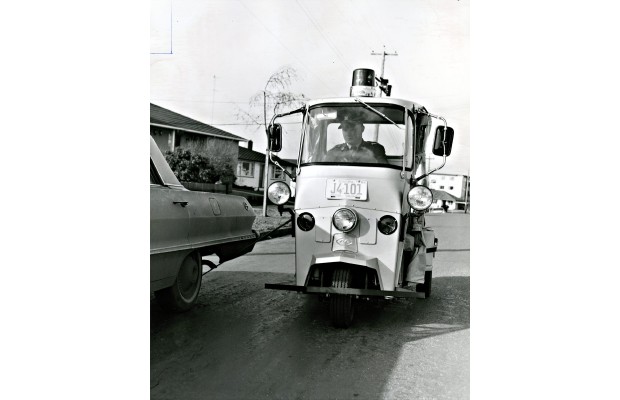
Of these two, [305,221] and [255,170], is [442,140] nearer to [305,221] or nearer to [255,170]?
[305,221]

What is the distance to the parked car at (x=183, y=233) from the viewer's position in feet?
11.0

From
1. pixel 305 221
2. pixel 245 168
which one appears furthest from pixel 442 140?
pixel 245 168

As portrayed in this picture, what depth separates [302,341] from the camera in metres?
3.50

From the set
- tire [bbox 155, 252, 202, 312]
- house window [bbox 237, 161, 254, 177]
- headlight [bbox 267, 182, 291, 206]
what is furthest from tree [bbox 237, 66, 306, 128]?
tire [bbox 155, 252, 202, 312]

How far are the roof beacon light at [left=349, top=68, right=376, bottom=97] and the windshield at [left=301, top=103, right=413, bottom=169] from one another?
0.24 meters

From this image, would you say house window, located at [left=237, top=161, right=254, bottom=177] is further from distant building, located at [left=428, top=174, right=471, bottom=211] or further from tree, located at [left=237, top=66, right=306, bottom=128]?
distant building, located at [left=428, top=174, right=471, bottom=211]

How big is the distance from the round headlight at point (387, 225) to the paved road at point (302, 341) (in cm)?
39

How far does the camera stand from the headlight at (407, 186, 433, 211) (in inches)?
144

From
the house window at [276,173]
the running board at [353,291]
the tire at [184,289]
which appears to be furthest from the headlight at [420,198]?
the tire at [184,289]

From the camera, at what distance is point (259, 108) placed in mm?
3428

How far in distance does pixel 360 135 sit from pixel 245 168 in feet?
3.19

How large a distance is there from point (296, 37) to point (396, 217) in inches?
60.5
